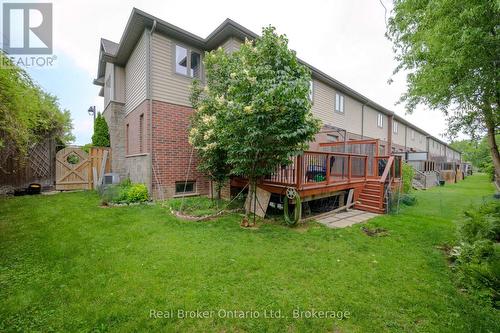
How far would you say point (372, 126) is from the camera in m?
18.0

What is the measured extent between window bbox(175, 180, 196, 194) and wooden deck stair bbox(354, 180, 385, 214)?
6.40 meters

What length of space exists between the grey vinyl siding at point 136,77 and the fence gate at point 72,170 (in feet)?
10.3

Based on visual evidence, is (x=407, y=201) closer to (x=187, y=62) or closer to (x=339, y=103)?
(x=339, y=103)

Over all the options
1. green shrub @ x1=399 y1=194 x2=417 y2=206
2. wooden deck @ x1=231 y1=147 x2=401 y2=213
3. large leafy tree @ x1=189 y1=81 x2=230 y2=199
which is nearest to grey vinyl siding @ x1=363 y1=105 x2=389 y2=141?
wooden deck @ x1=231 y1=147 x2=401 y2=213

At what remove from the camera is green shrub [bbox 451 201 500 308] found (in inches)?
117

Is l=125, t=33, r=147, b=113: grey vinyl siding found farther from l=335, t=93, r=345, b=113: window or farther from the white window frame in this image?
l=335, t=93, r=345, b=113: window

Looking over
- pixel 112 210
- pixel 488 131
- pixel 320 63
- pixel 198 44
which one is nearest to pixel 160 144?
pixel 112 210

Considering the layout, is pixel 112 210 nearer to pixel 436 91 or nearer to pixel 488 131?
pixel 436 91

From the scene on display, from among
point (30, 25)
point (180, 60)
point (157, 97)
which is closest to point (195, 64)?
point (180, 60)

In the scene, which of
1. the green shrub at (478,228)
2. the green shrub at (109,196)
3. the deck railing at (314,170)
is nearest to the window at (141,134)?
the green shrub at (109,196)

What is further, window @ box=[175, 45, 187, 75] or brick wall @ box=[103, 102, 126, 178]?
brick wall @ box=[103, 102, 126, 178]

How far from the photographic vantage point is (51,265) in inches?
139

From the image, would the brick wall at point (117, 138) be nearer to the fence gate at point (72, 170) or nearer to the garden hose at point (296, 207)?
the fence gate at point (72, 170)

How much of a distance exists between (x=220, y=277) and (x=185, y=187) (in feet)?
18.3
